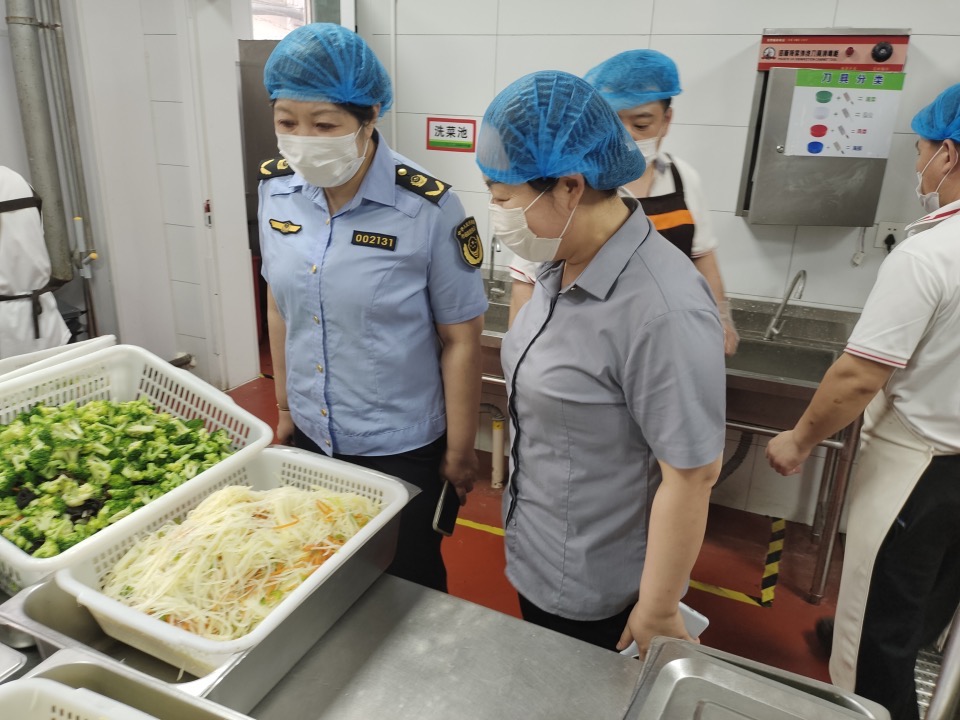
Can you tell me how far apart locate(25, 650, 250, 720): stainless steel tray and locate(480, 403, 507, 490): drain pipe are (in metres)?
2.48

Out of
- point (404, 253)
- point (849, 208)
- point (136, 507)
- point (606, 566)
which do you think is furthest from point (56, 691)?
point (849, 208)

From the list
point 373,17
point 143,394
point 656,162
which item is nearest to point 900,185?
point 656,162

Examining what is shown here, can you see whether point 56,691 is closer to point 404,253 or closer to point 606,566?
point 606,566

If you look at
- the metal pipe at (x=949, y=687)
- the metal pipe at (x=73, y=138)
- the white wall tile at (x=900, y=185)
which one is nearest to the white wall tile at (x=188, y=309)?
the metal pipe at (x=73, y=138)

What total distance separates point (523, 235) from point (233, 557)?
735mm

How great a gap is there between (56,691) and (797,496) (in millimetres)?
3095

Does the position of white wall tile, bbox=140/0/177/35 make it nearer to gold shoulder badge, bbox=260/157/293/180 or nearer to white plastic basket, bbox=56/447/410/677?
gold shoulder badge, bbox=260/157/293/180

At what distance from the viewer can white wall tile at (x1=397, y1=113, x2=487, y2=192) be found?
3527mm

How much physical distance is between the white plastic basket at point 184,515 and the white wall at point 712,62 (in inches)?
93.6

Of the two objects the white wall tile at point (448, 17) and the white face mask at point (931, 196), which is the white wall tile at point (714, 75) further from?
the white face mask at point (931, 196)

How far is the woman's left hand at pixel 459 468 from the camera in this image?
5.91ft

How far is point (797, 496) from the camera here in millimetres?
3158

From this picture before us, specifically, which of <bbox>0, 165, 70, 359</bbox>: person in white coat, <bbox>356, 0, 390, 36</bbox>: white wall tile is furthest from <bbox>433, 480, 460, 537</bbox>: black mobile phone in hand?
<bbox>356, 0, 390, 36</bbox>: white wall tile

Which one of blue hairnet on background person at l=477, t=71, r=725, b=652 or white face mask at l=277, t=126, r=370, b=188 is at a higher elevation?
white face mask at l=277, t=126, r=370, b=188
